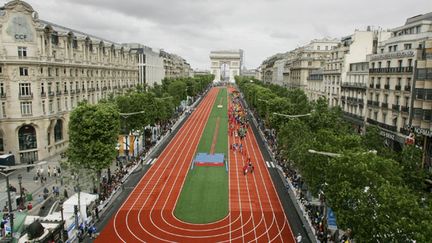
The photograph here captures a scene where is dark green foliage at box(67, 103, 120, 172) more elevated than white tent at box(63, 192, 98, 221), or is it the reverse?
dark green foliage at box(67, 103, 120, 172)

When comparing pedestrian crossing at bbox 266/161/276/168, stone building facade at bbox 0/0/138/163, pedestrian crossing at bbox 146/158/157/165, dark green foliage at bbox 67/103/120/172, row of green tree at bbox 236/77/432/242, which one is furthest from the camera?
pedestrian crossing at bbox 146/158/157/165

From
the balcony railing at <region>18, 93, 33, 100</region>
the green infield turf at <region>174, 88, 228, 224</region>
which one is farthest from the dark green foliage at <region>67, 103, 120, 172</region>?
the balcony railing at <region>18, 93, 33, 100</region>

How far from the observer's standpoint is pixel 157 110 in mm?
68125

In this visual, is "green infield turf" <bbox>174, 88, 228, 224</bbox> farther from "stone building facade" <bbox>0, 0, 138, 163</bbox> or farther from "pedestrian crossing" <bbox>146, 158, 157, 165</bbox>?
"stone building facade" <bbox>0, 0, 138, 163</bbox>

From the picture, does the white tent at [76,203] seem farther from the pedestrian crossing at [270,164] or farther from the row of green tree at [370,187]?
the pedestrian crossing at [270,164]

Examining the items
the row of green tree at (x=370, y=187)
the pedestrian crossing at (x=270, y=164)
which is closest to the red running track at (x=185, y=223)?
the pedestrian crossing at (x=270, y=164)

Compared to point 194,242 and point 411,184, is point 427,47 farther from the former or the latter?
point 194,242

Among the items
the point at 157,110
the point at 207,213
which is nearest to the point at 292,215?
the point at 207,213

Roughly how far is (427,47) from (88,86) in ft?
202

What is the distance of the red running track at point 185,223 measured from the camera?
102 feet

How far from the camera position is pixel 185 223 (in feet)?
109

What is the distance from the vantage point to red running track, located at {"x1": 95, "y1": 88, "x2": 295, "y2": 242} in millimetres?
31047

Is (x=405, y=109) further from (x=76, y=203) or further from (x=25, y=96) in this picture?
(x=25, y=96)

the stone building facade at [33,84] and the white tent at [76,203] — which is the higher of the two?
the stone building facade at [33,84]
